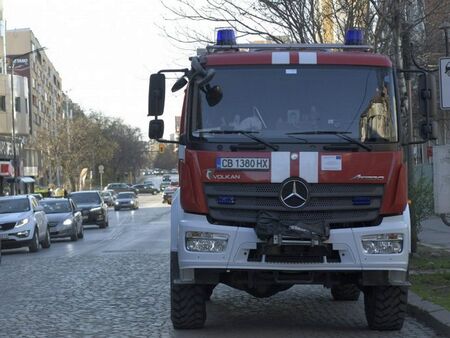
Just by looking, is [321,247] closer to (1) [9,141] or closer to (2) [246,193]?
(2) [246,193]

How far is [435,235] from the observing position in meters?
20.2

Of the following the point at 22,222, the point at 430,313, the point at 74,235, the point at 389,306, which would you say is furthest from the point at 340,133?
the point at 74,235

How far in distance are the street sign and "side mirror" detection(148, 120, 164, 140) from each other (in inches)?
145

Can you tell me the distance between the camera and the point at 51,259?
738 inches

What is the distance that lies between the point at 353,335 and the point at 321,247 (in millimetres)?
1189

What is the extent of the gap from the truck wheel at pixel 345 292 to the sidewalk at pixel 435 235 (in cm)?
618

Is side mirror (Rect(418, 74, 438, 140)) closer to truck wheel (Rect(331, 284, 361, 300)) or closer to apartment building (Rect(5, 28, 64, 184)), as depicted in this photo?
truck wheel (Rect(331, 284, 361, 300))

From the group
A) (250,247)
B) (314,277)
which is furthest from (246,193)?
(314,277)

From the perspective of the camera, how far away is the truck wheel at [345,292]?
10742mm

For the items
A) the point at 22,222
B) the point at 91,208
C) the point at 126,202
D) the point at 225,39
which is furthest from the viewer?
Result: the point at 126,202

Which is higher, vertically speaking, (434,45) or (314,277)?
(434,45)

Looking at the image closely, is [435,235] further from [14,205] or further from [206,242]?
[206,242]

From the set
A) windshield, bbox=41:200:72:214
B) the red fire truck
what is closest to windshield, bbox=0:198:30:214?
windshield, bbox=41:200:72:214

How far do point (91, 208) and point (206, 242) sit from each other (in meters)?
27.3
